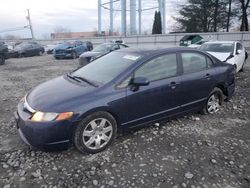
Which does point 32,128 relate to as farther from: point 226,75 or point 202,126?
point 226,75

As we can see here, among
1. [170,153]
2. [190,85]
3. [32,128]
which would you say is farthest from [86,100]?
[190,85]

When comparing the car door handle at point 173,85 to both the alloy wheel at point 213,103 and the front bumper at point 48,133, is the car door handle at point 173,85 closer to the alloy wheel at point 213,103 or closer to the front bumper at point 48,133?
the alloy wheel at point 213,103

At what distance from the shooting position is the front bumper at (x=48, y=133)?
332cm

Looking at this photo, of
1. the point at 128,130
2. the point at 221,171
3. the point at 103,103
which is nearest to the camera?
the point at 221,171

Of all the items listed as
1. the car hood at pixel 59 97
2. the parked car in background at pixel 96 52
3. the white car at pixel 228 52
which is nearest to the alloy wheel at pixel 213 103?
the car hood at pixel 59 97

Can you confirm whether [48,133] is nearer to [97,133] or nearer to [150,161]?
[97,133]

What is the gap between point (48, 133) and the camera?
3.33 meters

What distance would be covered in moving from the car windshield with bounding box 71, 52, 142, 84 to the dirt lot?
42.9 inches

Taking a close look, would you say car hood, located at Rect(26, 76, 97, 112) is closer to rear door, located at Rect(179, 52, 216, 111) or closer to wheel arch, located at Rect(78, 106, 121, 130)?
wheel arch, located at Rect(78, 106, 121, 130)

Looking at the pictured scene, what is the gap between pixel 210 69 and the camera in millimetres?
5031

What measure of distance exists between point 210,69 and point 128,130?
224 centimetres

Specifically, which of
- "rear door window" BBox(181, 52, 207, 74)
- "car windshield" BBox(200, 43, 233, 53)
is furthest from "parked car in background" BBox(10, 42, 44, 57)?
"rear door window" BBox(181, 52, 207, 74)

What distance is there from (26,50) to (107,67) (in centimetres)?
1990

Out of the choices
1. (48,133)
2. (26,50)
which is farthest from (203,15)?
(48,133)
